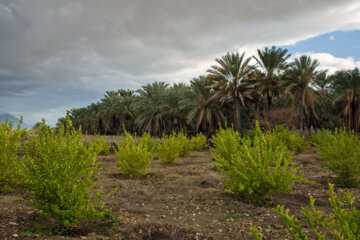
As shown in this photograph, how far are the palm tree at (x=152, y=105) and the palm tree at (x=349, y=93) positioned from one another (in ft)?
63.9

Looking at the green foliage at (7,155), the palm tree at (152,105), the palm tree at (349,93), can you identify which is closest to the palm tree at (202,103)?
the palm tree at (152,105)

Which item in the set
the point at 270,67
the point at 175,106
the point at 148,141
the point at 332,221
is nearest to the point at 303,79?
the point at 270,67

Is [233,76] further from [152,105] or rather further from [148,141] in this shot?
[148,141]

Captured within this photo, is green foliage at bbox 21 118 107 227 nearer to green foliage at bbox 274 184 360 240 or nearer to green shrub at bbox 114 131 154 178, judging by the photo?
green foliage at bbox 274 184 360 240

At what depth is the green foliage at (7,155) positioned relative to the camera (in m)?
5.00

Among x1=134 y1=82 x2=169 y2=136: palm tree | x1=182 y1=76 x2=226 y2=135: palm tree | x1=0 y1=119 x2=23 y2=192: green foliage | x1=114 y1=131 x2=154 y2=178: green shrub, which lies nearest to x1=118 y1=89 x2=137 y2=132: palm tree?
x1=134 y1=82 x2=169 y2=136: palm tree

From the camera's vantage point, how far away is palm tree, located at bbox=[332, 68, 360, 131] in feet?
88.9

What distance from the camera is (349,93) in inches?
1075

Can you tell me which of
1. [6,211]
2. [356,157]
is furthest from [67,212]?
[356,157]

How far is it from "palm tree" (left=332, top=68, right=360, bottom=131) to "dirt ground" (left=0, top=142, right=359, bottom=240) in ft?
83.1

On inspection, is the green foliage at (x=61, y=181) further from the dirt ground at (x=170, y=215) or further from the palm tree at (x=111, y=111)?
the palm tree at (x=111, y=111)

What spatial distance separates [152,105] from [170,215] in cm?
2537

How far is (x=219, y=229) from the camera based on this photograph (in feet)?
12.2

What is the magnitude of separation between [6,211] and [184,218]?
2.84 meters
